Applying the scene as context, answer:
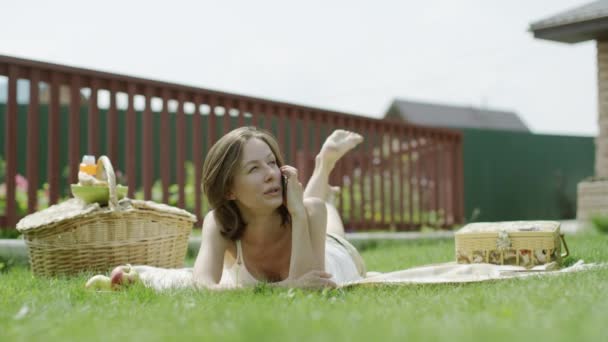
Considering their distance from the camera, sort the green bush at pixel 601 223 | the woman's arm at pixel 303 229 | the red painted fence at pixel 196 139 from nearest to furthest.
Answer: the woman's arm at pixel 303 229, the red painted fence at pixel 196 139, the green bush at pixel 601 223

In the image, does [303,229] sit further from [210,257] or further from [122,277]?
[122,277]

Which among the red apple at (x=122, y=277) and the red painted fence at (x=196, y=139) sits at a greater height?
the red painted fence at (x=196, y=139)

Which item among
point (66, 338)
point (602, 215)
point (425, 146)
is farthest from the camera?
point (425, 146)

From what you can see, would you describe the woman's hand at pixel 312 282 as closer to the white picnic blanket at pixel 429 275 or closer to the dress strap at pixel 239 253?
the white picnic blanket at pixel 429 275

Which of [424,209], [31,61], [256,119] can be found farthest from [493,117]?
[31,61]

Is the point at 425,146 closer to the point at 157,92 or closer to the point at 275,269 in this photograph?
the point at 157,92

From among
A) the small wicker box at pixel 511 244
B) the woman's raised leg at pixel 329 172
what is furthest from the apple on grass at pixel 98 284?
the small wicker box at pixel 511 244

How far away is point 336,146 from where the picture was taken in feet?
15.2

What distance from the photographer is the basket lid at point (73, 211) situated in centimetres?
386

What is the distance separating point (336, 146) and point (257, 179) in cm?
172

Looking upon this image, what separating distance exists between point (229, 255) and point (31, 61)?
8.19 feet

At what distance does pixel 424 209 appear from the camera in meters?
8.45

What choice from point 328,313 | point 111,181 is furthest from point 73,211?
point 328,313

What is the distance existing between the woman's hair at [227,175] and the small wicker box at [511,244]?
56.4 inches
